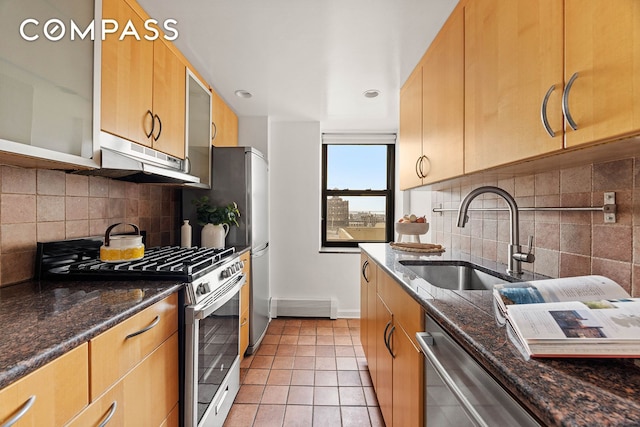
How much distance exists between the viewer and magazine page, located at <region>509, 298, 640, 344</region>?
0.57 meters

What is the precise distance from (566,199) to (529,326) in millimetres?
903

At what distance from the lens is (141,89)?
1569mm

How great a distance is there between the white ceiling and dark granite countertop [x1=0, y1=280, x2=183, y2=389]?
1384 millimetres

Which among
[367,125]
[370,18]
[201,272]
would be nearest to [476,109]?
[370,18]

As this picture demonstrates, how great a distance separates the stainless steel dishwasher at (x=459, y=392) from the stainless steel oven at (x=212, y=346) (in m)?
0.97

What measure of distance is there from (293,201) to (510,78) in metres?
2.61

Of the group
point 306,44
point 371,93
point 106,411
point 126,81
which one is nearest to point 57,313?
point 106,411

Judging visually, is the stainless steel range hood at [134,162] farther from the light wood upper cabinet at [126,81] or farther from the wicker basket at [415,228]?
the wicker basket at [415,228]

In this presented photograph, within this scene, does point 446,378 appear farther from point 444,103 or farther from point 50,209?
point 50,209

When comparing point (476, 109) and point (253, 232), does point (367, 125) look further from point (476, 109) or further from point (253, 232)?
point (476, 109)

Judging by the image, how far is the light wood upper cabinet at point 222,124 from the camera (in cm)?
261

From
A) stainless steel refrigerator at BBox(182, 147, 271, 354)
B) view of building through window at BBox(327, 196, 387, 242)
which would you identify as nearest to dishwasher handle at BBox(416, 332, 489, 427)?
stainless steel refrigerator at BBox(182, 147, 271, 354)

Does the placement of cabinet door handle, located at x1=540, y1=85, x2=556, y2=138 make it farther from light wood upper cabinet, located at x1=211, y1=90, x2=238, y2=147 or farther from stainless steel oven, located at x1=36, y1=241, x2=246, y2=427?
light wood upper cabinet, located at x1=211, y1=90, x2=238, y2=147

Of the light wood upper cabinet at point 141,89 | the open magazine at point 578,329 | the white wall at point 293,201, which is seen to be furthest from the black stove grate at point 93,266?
the white wall at point 293,201
